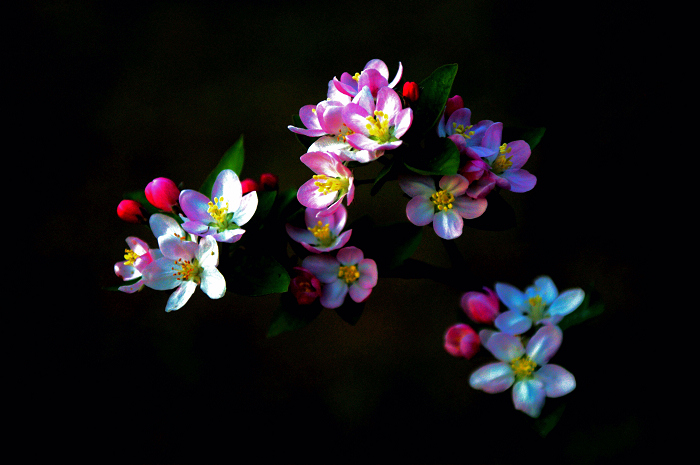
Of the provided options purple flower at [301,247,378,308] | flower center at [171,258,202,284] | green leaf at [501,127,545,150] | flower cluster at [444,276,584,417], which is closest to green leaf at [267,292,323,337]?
purple flower at [301,247,378,308]

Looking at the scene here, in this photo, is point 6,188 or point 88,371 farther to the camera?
point 6,188

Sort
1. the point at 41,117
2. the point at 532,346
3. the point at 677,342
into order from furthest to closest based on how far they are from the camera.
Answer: the point at 41,117 < the point at 677,342 < the point at 532,346

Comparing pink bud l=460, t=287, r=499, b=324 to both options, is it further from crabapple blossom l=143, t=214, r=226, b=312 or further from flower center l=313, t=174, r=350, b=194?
crabapple blossom l=143, t=214, r=226, b=312

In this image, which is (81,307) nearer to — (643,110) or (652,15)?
(643,110)

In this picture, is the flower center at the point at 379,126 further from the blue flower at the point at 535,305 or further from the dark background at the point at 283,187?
the dark background at the point at 283,187

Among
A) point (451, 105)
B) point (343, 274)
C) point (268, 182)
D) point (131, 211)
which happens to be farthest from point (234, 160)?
point (451, 105)

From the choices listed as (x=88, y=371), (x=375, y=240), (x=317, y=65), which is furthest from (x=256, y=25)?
(x=375, y=240)

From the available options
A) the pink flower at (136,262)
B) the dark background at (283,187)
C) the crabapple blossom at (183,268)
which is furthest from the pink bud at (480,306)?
the dark background at (283,187)
